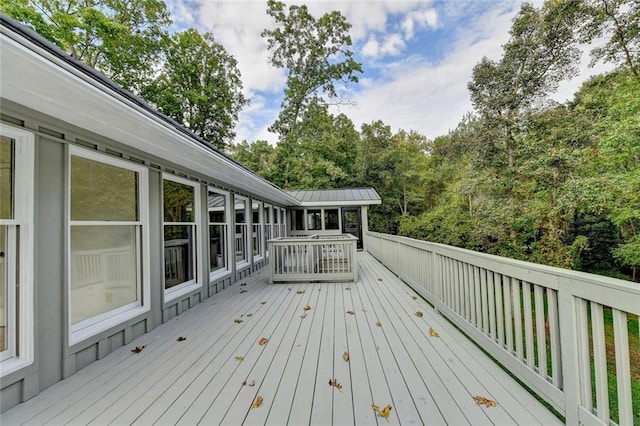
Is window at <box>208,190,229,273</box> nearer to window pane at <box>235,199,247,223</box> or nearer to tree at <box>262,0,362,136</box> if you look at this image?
window pane at <box>235,199,247,223</box>

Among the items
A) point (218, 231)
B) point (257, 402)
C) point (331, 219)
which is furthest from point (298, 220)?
point (257, 402)

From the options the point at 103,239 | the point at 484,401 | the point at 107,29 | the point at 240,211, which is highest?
the point at 107,29

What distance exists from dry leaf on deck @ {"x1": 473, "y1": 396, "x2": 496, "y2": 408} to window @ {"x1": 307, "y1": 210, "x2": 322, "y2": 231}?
38.0ft

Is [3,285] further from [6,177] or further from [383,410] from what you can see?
[383,410]

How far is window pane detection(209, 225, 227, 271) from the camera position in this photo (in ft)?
17.0

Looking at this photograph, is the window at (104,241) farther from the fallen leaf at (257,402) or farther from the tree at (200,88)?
the tree at (200,88)

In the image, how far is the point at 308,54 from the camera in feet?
61.6

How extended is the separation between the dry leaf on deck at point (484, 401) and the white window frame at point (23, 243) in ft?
10.5

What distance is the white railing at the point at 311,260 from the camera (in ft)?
19.3

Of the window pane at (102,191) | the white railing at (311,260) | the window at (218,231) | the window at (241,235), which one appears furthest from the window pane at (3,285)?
the window at (241,235)

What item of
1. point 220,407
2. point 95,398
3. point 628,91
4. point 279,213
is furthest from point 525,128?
point 95,398

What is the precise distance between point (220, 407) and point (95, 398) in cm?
96

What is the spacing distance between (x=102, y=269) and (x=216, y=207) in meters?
2.83

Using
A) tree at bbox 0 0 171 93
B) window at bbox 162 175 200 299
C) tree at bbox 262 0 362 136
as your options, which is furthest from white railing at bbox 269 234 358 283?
tree at bbox 262 0 362 136
